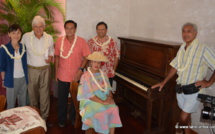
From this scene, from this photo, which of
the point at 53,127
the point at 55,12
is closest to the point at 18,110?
the point at 53,127

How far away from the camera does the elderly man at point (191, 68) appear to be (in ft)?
7.80

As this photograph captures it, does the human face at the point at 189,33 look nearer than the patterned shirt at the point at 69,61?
Yes

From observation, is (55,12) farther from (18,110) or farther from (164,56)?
(18,110)

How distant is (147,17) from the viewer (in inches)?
154

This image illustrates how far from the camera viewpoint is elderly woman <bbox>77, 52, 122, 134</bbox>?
2529 millimetres

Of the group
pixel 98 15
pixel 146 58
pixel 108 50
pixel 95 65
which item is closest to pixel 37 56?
pixel 95 65

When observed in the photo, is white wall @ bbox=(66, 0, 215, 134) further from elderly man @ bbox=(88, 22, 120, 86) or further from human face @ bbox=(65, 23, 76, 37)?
human face @ bbox=(65, 23, 76, 37)

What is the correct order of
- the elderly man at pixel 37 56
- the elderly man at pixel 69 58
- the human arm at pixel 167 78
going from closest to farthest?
the human arm at pixel 167 78, the elderly man at pixel 37 56, the elderly man at pixel 69 58

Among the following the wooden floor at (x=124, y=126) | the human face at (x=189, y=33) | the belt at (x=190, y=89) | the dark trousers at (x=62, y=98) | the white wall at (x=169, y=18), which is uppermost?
the white wall at (x=169, y=18)

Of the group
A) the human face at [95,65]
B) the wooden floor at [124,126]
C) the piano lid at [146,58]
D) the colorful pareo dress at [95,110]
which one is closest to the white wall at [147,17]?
the piano lid at [146,58]

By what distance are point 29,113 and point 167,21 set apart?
2652 millimetres

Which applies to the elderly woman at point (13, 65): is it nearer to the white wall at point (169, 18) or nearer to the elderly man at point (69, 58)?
the elderly man at point (69, 58)

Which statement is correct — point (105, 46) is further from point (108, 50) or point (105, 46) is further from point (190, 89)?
point (190, 89)

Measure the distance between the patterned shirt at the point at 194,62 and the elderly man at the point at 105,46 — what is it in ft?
4.38
